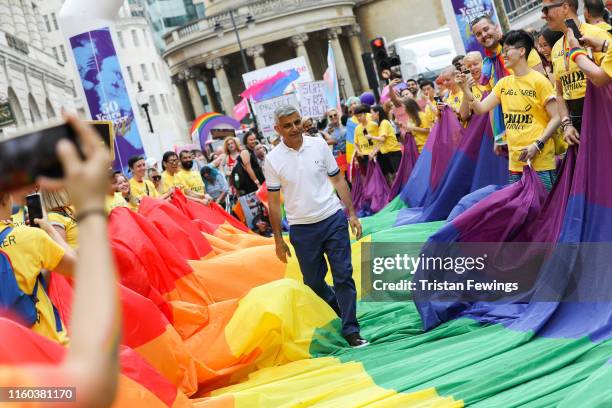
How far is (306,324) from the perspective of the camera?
6762mm

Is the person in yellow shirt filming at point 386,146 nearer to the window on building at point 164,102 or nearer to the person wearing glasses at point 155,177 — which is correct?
the person wearing glasses at point 155,177

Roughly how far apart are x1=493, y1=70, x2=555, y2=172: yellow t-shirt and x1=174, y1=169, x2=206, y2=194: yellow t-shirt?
23.1ft

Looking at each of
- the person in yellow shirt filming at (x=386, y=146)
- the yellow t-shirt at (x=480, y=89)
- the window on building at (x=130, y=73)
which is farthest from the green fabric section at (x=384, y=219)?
the window on building at (x=130, y=73)

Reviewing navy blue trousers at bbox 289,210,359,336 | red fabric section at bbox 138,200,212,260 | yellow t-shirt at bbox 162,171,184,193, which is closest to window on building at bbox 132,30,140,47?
yellow t-shirt at bbox 162,171,184,193

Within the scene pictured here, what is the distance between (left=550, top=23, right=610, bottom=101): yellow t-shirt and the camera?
240 inches

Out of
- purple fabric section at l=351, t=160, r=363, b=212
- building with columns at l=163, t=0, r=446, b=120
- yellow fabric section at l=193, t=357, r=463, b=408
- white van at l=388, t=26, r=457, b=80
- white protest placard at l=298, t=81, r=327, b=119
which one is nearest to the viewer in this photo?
yellow fabric section at l=193, t=357, r=463, b=408

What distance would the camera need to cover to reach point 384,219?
504 inches

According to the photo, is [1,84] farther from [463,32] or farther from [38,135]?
[38,135]

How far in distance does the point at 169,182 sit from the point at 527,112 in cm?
756

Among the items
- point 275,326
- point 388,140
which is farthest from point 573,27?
point 388,140

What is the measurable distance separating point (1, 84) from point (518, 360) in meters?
25.1

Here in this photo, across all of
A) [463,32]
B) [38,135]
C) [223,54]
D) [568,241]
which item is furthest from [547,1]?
[223,54]

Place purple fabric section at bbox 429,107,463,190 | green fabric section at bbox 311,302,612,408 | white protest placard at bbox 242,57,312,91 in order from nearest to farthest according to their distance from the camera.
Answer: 1. green fabric section at bbox 311,302,612,408
2. purple fabric section at bbox 429,107,463,190
3. white protest placard at bbox 242,57,312,91

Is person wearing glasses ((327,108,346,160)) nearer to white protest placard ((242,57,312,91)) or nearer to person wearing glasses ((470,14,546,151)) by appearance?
person wearing glasses ((470,14,546,151))
